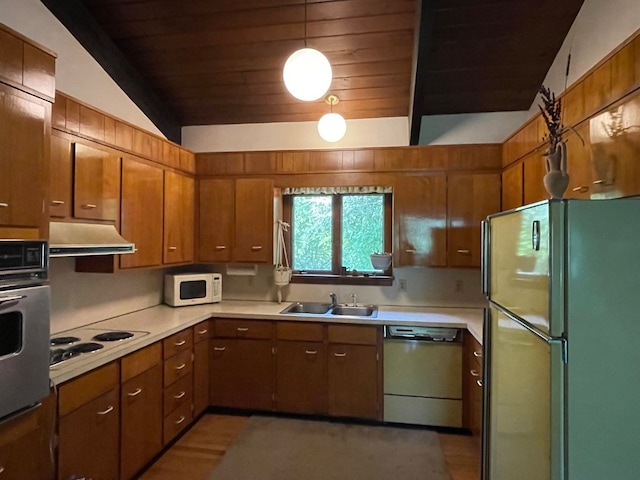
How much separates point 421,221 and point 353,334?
1.15 metres

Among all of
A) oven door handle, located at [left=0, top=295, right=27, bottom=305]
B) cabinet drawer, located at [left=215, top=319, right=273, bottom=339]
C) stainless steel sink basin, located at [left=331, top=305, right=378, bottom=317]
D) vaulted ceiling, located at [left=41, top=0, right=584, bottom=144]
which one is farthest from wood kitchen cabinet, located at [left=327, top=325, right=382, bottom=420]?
oven door handle, located at [left=0, top=295, right=27, bottom=305]

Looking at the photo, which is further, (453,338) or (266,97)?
(266,97)

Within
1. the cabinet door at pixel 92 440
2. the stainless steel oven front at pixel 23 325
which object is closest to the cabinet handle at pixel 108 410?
the cabinet door at pixel 92 440

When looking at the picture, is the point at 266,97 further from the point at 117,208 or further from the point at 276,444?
the point at 276,444

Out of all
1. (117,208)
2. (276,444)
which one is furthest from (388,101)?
(276,444)

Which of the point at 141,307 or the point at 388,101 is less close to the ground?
the point at 388,101

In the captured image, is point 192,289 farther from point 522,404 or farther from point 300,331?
point 522,404

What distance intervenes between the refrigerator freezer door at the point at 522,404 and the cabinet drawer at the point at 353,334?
1.30m

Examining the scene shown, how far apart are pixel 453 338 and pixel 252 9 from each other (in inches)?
113

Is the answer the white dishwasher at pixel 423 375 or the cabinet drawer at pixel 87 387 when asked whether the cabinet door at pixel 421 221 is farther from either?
the cabinet drawer at pixel 87 387

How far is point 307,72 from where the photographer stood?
231 cm

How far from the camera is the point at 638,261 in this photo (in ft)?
3.94

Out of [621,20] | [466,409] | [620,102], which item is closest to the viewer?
[620,102]

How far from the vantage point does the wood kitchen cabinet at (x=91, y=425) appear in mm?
1929
